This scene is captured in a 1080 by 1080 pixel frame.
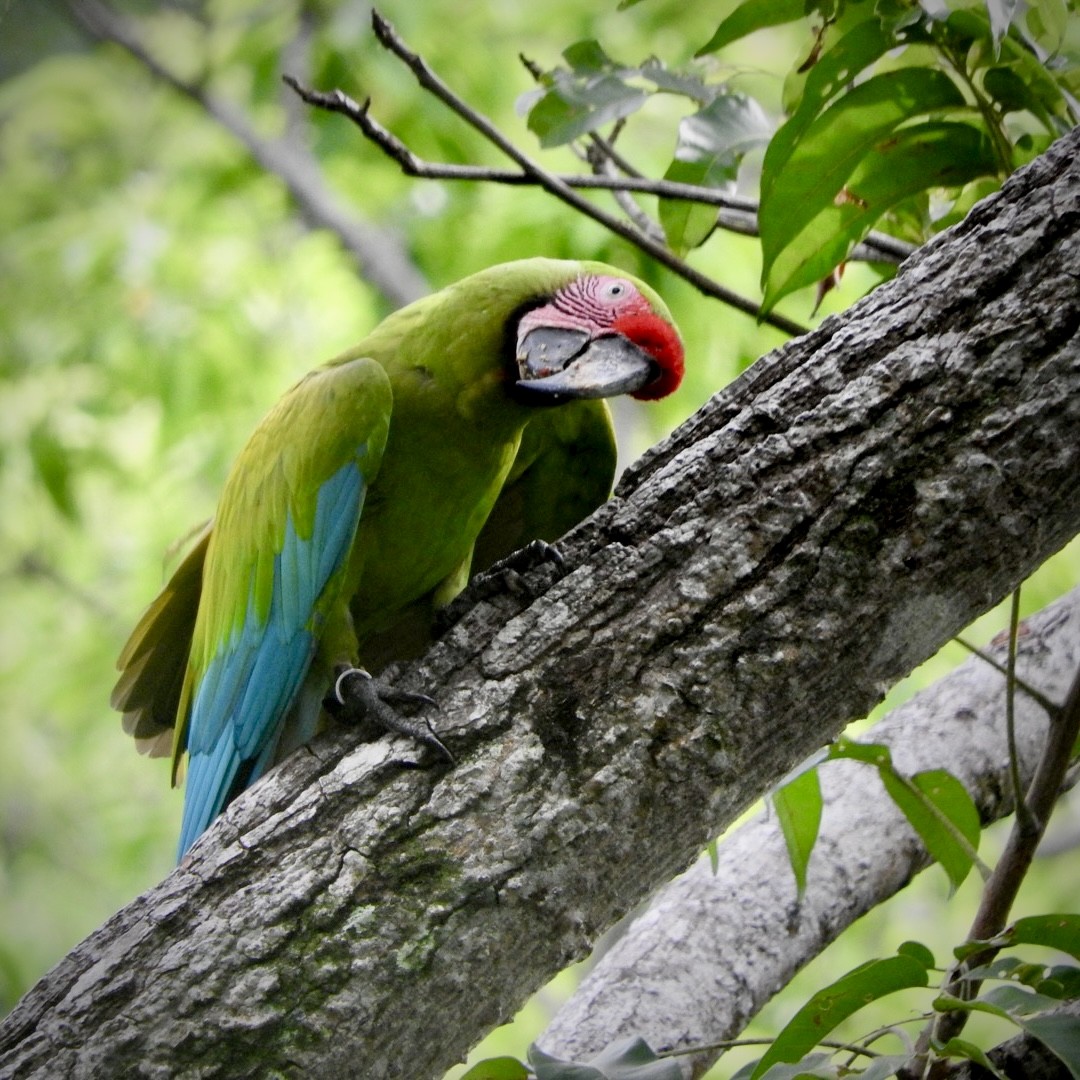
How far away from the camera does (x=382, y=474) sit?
1.84 metres

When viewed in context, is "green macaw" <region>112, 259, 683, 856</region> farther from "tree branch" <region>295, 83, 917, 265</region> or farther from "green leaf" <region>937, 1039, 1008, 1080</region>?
"green leaf" <region>937, 1039, 1008, 1080</region>

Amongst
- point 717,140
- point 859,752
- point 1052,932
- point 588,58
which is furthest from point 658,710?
point 588,58

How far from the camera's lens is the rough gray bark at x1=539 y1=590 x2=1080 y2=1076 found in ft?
5.20

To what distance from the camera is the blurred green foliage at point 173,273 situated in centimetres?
346

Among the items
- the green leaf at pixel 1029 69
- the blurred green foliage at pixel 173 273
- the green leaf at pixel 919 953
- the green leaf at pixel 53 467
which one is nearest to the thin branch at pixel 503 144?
the green leaf at pixel 1029 69

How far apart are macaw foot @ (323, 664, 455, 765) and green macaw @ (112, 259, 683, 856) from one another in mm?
202

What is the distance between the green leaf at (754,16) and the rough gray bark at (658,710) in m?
0.42

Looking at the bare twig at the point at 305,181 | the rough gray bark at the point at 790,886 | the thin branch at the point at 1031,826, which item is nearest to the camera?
the thin branch at the point at 1031,826

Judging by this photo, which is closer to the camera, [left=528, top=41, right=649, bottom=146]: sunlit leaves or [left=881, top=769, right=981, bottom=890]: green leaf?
[left=881, top=769, right=981, bottom=890]: green leaf

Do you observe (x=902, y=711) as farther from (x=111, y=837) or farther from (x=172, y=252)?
(x=111, y=837)

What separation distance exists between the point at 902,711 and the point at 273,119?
11.6 ft

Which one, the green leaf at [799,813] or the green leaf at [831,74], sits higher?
the green leaf at [831,74]

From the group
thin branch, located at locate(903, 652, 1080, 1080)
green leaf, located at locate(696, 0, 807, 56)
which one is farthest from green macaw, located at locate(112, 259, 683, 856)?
thin branch, located at locate(903, 652, 1080, 1080)

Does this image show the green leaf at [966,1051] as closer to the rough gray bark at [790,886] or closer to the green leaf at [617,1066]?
the green leaf at [617,1066]
